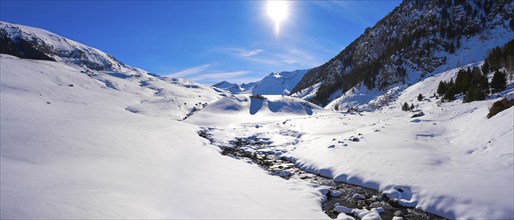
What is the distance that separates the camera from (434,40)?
82750 millimetres

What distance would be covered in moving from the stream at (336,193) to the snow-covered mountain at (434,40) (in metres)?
66.7

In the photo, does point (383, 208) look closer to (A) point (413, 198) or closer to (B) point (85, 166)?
(A) point (413, 198)

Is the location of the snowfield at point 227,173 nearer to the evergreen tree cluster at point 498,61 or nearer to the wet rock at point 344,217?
the wet rock at point 344,217

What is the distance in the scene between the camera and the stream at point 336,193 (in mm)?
9336

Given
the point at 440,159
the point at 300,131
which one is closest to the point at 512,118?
the point at 440,159

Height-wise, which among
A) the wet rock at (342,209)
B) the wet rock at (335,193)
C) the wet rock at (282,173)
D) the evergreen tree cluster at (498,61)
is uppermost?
the evergreen tree cluster at (498,61)

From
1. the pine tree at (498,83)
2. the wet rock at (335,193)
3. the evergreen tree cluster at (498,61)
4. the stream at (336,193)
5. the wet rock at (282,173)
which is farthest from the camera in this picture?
the evergreen tree cluster at (498,61)

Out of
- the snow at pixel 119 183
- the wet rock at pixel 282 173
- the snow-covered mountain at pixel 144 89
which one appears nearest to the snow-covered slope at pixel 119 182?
the snow at pixel 119 183

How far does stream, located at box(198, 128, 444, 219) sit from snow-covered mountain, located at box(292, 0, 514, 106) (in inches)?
2627

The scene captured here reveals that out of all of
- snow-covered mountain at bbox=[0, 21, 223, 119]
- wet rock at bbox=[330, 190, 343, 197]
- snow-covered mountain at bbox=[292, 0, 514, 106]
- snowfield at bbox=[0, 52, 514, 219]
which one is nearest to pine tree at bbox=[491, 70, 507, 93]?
snowfield at bbox=[0, 52, 514, 219]

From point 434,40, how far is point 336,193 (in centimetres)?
9180

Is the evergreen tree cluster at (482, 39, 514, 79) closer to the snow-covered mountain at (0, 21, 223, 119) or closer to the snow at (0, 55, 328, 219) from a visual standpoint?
the snow at (0, 55, 328, 219)

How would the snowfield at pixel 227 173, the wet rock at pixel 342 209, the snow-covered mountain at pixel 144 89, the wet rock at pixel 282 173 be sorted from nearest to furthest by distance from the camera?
the snowfield at pixel 227 173, the wet rock at pixel 342 209, the wet rock at pixel 282 173, the snow-covered mountain at pixel 144 89

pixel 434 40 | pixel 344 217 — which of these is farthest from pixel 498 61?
pixel 344 217
